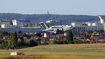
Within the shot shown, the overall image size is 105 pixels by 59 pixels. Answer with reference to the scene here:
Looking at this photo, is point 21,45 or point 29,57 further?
point 21,45

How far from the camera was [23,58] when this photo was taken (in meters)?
30.6

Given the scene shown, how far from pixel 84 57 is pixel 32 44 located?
26790 mm

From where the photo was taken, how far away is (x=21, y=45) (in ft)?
176

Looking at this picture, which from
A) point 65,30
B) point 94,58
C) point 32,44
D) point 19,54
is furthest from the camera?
point 65,30

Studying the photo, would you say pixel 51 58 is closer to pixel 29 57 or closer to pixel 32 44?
pixel 29 57

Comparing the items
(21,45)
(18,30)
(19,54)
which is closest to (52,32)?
(21,45)

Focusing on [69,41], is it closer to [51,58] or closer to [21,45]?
[21,45]

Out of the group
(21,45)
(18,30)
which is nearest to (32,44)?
(21,45)

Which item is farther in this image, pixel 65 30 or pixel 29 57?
pixel 65 30

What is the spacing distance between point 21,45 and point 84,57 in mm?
24797

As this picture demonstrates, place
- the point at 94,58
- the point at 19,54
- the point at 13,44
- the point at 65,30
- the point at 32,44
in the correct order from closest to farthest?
the point at 94,58 < the point at 19,54 < the point at 13,44 < the point at 32,44 < the point at 65,30

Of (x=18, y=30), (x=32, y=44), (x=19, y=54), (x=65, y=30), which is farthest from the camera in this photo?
(x=18, y=30)

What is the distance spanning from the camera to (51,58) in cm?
3028

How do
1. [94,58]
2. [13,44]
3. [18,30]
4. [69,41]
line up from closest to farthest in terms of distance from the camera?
1. [94,58]
2. [13,44]
3. [69,41]
4. [18,30]
